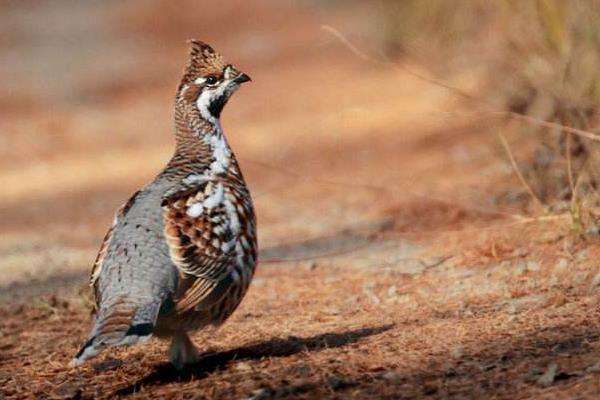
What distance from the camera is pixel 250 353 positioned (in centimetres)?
682

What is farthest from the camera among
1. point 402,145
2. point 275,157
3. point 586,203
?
point 275,157

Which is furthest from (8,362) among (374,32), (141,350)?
(374,32)

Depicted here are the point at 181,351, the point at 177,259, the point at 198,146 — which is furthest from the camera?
the point at 198,146

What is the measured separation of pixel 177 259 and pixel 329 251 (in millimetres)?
4170

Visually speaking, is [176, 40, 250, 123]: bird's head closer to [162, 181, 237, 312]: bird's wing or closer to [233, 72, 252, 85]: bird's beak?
[233, 72, 252, 85]: bird's beak

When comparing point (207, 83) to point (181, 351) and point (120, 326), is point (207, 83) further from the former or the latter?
point (120, 326)

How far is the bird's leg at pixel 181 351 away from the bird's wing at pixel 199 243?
0.31 m

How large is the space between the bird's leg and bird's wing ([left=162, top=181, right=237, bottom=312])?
0.31m

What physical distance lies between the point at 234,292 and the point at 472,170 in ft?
20.3

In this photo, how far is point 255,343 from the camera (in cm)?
709

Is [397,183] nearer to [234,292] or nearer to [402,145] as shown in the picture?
[402,145]

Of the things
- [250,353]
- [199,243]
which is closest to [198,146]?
[199,243]

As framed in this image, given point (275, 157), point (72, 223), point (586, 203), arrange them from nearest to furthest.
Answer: point (586, 203), point (72, 223), point (275, 157)

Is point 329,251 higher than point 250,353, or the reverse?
point 250,353
